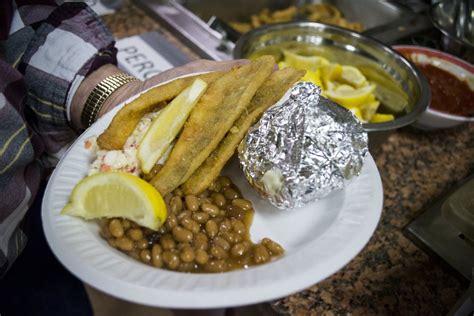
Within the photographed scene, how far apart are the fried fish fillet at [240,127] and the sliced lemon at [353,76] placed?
42cm

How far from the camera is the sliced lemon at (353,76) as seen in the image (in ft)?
4.19

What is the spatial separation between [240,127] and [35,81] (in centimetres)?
54

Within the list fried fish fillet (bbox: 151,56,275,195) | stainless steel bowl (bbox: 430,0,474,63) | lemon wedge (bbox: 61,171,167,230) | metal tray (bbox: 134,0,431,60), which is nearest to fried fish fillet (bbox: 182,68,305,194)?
fried fish fillet (bbox: 151,56,275,195)

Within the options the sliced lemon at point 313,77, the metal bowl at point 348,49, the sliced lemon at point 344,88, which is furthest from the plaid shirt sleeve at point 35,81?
the sliced lemon at point 344,88

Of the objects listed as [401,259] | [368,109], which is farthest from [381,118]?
[401,259]

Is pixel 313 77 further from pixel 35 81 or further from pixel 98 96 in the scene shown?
pixel 35 81

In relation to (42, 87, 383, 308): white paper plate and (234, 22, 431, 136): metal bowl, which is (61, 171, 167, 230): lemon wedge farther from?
(234, 22, 431, 136): metal bowl

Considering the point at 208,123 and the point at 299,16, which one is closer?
the point at 208,123

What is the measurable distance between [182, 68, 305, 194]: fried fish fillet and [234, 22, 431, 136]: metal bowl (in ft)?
1.06

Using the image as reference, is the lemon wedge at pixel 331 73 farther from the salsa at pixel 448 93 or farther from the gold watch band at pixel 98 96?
the gold watch band at pixel 98 96

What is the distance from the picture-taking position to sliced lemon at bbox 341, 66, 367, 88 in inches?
50.3

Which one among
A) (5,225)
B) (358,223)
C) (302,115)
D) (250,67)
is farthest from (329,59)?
(5,225)

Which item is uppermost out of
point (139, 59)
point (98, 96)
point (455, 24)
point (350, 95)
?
point (455, 24)

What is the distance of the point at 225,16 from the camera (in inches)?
72.8
